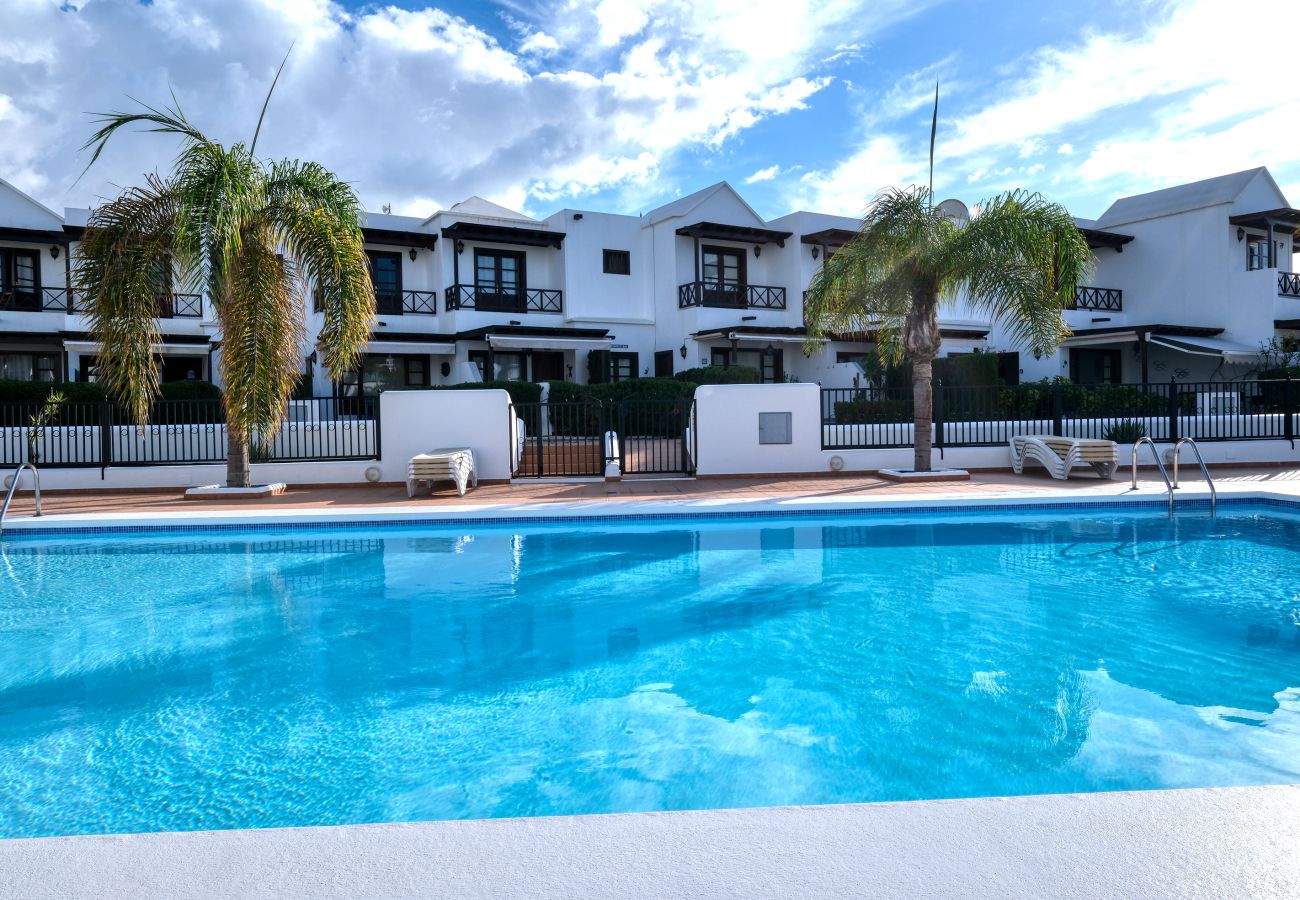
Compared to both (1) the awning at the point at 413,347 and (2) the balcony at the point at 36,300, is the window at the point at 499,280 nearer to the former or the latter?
(1) the awning at the point at 413,347

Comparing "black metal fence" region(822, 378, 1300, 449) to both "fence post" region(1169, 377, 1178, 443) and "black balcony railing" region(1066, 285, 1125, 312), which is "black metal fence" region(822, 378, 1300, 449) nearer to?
"fence post" region(1169, 377, 1178, 443)

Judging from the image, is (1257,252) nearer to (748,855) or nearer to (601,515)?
(601,515)

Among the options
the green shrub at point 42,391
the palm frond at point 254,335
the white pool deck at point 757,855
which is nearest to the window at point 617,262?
the green shrub at point 42,391

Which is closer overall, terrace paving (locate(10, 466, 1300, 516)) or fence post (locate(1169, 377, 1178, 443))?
terrace paving (locate(10, 466, 1300, 516))

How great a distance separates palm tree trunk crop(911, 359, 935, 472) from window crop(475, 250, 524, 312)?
675 inches

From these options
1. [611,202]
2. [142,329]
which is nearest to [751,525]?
[142,329]

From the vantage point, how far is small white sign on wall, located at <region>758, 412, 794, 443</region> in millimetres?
14680

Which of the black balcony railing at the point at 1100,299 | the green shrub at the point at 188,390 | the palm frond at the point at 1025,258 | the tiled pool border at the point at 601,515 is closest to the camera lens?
the tiled pool border at the point at 601,515

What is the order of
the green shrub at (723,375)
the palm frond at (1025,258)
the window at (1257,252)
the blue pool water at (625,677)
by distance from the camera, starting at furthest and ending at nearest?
1. the window at (1257,252)
2. the green shrub at (723,375)
3. the palm frond at (1025,258)
4. the blue pool water at (625,677)

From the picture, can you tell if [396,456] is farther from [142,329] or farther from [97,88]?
[97,88]

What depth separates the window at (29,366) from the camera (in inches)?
990

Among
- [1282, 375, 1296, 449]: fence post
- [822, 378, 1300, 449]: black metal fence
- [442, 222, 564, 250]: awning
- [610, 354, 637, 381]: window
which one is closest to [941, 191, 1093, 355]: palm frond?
[822, 378, 1300, 449]: black metal fence

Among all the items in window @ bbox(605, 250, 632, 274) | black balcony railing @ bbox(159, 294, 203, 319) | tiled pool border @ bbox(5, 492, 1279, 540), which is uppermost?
window @ bbox(605, 250, 632, 274)

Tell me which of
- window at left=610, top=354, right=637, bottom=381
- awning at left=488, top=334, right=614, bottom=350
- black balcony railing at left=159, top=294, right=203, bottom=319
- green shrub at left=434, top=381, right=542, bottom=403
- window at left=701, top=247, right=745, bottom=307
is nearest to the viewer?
green shrub at left=434, top=381, right=542, bottom=403
